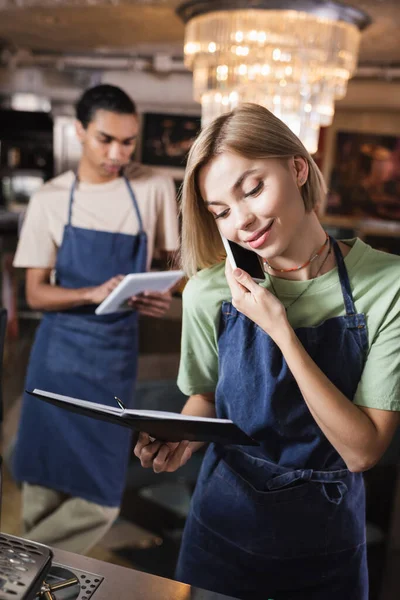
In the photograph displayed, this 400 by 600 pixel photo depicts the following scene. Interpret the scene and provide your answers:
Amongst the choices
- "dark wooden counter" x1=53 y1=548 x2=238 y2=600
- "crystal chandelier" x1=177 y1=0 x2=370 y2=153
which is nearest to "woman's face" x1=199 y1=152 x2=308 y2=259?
"dark wooden counter" x1=53 y1=548 x2=238 y2=600

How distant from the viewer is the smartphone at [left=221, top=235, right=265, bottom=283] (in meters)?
1.24

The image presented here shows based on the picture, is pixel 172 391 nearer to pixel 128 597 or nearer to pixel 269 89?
pixel 128 597

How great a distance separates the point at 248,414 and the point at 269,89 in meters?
3.68

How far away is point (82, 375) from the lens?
239 centimetres

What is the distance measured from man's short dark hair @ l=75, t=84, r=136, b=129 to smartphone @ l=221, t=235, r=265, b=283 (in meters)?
1.21

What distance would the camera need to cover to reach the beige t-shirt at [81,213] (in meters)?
2.39

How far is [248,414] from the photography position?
4.28 ft

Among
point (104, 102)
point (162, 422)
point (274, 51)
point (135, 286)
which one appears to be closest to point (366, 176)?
point (274, 51)

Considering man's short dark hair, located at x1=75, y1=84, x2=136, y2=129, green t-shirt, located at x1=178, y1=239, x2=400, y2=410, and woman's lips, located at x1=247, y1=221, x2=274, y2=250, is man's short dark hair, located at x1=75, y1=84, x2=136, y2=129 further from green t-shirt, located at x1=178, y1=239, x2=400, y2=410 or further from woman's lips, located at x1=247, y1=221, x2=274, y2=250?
woman's lips, located at x1=247, y1=221, x2=274, y2=250

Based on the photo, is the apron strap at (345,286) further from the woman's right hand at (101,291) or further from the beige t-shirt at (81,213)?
the beige t-shirt at (81,213)

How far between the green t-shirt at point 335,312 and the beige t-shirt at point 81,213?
1.09 meters

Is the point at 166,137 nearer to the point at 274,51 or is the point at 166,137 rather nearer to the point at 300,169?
the point at 274,51

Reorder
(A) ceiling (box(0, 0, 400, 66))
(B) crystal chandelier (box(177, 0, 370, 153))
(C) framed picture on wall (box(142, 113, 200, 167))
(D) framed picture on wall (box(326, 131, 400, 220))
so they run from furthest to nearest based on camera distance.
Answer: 1. (C) framed picture on wall (box(142, 113, 200, 167))
2. (D) framed picture on wall (box(326, 131, 400, 220))
3. (A) ceiling (box(0, 0, 400, 66))
4. (B) crystal chandelier (box(177, 0, 370, 153))

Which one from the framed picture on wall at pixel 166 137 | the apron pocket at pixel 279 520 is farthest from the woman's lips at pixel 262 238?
the framed picture on wall at pixel 166 137
